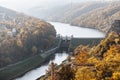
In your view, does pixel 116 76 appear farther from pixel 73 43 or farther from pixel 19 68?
pixel 73 43

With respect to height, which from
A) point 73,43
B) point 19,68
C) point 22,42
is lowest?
point 73,43

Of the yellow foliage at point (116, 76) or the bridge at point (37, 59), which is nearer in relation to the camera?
the yellow foliage at point (116, 76)

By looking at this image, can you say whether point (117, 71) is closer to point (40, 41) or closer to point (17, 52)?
point (17, 52)

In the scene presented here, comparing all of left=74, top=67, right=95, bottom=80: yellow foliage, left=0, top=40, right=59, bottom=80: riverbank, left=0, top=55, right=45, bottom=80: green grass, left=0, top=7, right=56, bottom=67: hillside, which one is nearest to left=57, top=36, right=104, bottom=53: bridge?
left=0, top=7, right=56, bottom=67: hillside

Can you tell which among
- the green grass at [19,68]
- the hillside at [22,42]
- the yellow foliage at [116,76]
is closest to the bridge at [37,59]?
the green grass at [19,68]

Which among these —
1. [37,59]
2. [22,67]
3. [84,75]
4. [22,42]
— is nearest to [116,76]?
[84,75]

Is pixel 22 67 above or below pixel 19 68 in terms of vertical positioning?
below

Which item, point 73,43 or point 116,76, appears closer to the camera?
point 116,76

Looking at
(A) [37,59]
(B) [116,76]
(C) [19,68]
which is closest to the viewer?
(B) [116,76]

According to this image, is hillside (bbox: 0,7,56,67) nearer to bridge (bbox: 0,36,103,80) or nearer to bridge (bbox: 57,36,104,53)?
bridge (bbox: 0,36,103,80)

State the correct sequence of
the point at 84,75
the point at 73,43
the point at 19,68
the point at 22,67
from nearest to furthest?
1. the point at 84,75
2. the point at 19,68
3. the point at 22,67
4. the point at 73,43

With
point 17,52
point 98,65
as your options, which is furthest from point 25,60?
point 98,65

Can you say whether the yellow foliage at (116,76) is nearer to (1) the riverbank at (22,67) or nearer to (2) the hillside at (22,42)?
(1) the riverbank at (22,67)
